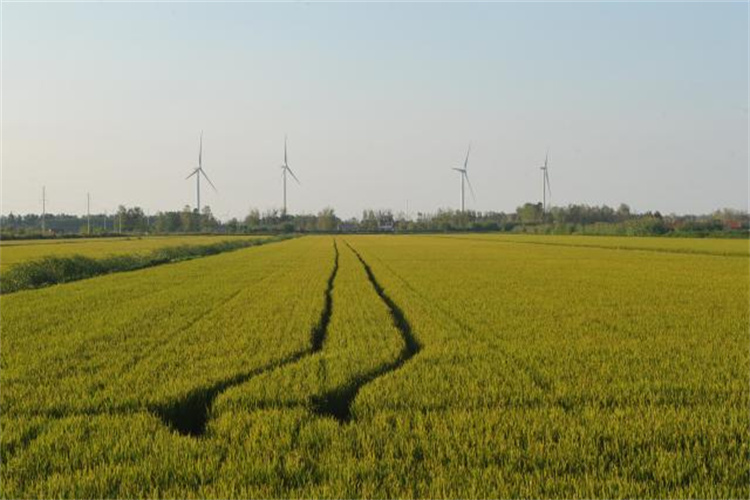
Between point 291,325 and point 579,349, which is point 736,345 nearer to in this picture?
point 579,349

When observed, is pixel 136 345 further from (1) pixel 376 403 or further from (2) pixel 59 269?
(2) pixel 59 269

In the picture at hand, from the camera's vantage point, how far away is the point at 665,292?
63.0ft

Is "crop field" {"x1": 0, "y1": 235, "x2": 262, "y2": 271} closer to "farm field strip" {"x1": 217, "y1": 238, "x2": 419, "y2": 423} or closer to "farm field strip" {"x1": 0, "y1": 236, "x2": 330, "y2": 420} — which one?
"farm field strip" {"x1": 0, "y1": 236, "x2": 330, "y2": 420}

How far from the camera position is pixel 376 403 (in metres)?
6.94

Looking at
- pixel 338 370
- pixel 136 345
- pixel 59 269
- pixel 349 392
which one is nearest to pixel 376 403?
pixel 349 392

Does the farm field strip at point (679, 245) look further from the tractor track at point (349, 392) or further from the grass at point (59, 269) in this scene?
the grass at point (59, 269)

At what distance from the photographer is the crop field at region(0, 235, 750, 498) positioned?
4.88 metres

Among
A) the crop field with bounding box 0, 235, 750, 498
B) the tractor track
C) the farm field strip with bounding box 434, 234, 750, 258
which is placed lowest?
the tractor track

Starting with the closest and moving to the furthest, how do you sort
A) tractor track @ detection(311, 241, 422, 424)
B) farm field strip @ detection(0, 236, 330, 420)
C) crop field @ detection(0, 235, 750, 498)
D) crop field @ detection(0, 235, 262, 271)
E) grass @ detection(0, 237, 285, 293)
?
crop field @ detection(0, 235, 750, 498) < tractor track @ detection(311, 241, 422, 424) < farm field strip @ detection(0, 236, 330, 420) < grass @ detection(0, 237, 285, 293) < crop field @ detection(0, 235, 262, 271)

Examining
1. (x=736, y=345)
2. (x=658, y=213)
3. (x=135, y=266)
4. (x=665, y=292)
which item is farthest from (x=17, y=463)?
(x=658, y=213)

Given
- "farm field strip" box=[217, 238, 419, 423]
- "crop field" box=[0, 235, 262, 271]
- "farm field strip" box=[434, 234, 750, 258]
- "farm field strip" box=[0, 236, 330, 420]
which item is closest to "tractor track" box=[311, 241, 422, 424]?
"farm field strip" box=[217, 238, 419, 423]

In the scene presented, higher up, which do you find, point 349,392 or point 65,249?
point 65,249

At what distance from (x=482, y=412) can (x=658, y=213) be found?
16080cm

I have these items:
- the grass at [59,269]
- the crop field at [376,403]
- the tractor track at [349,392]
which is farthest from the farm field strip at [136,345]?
the grass at [59,269]
